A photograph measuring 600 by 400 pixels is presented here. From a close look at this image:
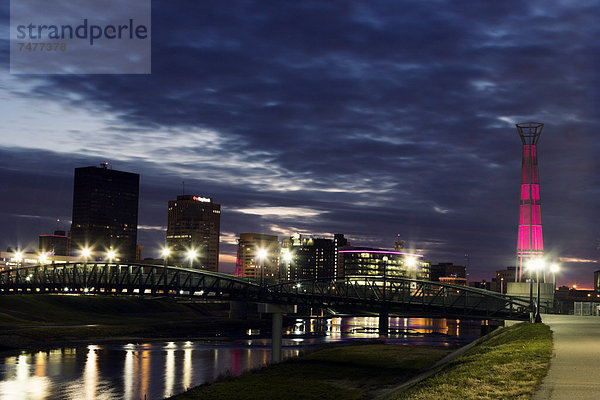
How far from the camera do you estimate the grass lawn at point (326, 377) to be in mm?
49156

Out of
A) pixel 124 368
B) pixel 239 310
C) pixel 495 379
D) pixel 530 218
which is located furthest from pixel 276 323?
pixel 239 310

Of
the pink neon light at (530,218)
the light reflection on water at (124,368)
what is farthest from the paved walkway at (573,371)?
the pink neon light at (530,218)

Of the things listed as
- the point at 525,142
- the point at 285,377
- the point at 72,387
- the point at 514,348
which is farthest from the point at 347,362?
the point at 525,142

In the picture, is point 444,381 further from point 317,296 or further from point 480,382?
point 317,296

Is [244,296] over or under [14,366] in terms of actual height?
over

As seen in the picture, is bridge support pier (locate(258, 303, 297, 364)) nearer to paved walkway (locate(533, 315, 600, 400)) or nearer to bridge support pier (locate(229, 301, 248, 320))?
paved walkway (locate(533, 315, 600, 400))

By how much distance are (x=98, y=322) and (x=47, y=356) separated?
61203 mm

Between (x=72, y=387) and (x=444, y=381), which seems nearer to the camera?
(x=444, y=381)

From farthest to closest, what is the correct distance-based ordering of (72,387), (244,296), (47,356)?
(244,296)
(47,356)
(72,387)

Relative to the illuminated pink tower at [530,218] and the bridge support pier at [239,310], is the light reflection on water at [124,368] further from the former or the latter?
the bridge support pier at [239,310]

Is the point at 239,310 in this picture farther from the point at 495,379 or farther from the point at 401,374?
the point at 495,379

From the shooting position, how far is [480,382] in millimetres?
28625

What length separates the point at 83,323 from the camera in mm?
144500

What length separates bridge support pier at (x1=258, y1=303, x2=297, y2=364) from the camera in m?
82.8
